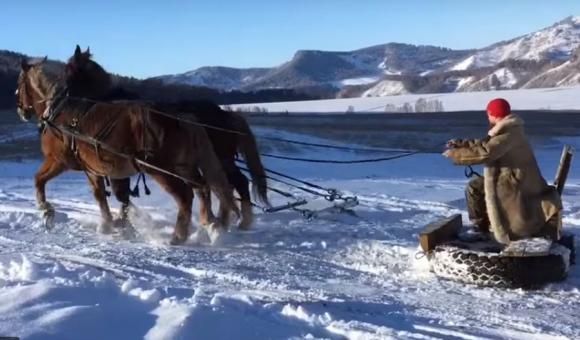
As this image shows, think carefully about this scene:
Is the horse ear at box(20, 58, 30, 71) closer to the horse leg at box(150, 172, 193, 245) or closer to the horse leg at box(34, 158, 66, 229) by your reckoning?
the horse leg at box(34, 158, 66, 229)

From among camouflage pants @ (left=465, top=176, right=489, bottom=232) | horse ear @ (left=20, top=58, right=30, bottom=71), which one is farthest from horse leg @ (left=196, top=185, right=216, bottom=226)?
camouflage pants @ (left=465, top=176, right=489, bottom=232)

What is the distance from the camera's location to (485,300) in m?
5.92

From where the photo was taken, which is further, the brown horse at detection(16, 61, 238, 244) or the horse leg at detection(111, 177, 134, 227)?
the horse leg at detection(111, 177, 134, 227)

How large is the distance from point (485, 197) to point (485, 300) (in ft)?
4.12

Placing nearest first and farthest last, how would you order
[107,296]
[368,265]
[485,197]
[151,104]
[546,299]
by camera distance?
1. [107,296]
2. [546,299]
3. [485,197]
4. [368,265]
5. [151,104]

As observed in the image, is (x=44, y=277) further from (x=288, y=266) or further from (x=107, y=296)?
(x=288, y=266)

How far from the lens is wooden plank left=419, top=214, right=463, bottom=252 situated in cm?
688

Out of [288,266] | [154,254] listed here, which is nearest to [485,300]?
[288,266]

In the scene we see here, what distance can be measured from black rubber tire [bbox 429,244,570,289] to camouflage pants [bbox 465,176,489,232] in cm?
84

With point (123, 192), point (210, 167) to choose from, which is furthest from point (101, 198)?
point (210, 167)

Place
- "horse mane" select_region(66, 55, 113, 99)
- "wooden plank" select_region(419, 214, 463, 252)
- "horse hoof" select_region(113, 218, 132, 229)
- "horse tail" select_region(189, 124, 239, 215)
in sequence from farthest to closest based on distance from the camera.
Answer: "horse hoof" select_region(113, 218, 132, 229)
"horse mane" select_region(66, 55, 113, 99)
"horse tail" select_region(189, 124, 239, 215)
"wooden plank" select_region(419, 214, 463, 252)

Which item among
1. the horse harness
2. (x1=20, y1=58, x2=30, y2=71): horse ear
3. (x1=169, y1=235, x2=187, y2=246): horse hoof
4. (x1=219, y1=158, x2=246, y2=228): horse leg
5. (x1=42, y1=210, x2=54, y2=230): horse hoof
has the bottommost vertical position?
(x1=169, y1=235, x2=187, y2=246): horse hoof

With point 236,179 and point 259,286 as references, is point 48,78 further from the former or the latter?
point 259,286

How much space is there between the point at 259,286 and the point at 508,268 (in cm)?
215
